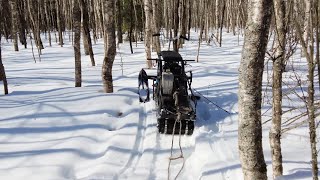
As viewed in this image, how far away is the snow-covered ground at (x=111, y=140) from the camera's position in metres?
6.04

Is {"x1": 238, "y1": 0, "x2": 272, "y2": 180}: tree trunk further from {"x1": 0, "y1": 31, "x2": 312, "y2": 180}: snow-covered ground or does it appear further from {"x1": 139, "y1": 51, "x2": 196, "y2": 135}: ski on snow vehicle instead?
{"x1": 139, "y1": 51, "x2": 196, "y2": 135}: ski on snow vehicle

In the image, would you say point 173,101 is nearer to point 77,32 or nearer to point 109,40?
point 109,40

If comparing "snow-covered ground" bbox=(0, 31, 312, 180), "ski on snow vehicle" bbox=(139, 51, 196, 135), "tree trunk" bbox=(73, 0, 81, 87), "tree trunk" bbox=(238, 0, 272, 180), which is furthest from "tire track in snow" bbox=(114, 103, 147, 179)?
"tree trunk" bbox=(73, 0, 81, 87)

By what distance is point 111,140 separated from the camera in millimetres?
7559

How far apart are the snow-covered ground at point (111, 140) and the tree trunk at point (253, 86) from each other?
1791 mm

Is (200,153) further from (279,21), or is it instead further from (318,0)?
(318,0)

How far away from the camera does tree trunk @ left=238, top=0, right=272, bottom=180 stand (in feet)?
11.6

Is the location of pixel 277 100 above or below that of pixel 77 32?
below

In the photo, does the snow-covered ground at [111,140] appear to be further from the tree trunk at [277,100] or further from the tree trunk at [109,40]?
the tree trunk at [109,40]

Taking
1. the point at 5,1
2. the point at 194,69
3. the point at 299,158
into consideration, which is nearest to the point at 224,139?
the point at 299,158

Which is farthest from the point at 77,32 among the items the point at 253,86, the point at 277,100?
the point at 253,86

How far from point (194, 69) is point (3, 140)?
33.2 feet

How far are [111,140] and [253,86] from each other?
14.8 feet

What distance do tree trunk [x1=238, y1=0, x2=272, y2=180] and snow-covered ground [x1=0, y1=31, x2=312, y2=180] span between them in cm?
179
